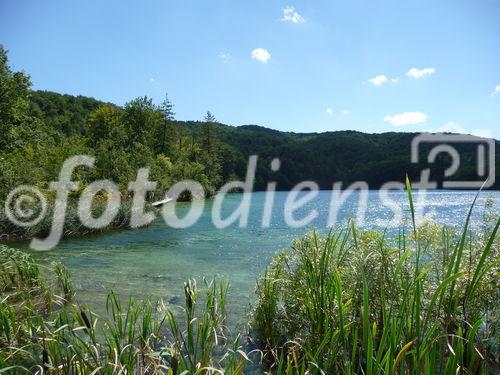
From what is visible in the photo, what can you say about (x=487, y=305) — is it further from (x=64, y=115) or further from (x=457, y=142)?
(x=457, y=142)

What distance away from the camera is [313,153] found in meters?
125

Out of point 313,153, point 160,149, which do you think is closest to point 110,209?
point 160,149

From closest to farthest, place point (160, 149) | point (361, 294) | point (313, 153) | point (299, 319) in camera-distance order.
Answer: point (361, 294), point (299, 319), point (160, 149), point (313, 153)

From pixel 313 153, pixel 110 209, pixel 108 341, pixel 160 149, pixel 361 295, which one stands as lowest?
pixel 110 209

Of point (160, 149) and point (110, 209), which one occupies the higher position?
point (160, 149)

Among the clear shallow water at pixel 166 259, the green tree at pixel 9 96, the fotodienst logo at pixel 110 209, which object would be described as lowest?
the clear shallow water at pixel 166 259

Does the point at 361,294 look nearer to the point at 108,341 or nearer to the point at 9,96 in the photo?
the point at 108,341

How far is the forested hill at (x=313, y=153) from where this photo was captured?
276 feet

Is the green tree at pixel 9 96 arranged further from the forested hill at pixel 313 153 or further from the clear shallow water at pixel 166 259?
the forested hill at pixel 313 153

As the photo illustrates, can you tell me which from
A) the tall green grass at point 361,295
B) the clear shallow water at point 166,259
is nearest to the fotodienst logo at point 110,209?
the tall green grass at point 361,295

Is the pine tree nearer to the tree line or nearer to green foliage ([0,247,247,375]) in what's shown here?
the tree line

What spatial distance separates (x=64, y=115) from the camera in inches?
3290

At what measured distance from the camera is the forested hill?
8406 centimetres

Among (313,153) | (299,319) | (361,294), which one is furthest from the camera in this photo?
(313,153)
